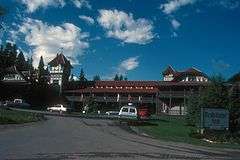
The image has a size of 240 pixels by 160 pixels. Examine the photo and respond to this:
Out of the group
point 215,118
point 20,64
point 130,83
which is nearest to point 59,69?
point 130,83

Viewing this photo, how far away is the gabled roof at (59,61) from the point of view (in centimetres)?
12381

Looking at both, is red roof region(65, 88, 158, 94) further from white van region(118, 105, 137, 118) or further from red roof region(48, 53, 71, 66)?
white van region(118, 105, 137, 118)

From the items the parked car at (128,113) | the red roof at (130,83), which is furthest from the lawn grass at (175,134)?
the red roof at (130,83)

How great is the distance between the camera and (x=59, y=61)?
124 metres

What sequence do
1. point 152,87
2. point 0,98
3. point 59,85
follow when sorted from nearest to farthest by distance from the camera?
point 0,98 → point 152,87 → point 59,85

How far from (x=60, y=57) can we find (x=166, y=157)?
108m

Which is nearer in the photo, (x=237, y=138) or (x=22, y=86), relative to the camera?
(x=237, y=138)

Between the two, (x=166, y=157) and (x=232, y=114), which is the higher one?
(x=232, y=114)

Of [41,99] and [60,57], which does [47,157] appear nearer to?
[41,99]

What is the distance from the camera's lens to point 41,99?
9769 centimetres

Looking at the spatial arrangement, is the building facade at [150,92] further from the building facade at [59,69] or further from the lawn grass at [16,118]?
the lawn grass at [16,118]

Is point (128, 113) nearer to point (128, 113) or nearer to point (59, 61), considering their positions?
point (128, 113)

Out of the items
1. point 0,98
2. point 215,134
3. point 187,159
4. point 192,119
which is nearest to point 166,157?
point 187,159

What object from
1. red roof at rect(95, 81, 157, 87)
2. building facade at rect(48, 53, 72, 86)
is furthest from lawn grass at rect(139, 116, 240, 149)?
building facade at rect(48, 53, 72, 86)
